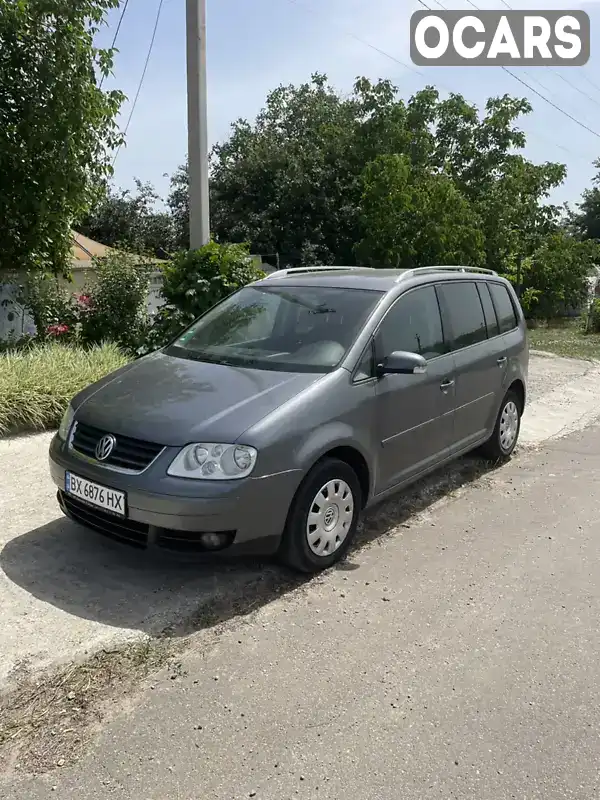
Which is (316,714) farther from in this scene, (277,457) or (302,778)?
(277,457)

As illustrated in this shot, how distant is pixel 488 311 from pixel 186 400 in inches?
126

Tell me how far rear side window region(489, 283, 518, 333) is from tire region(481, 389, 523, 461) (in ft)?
1.94

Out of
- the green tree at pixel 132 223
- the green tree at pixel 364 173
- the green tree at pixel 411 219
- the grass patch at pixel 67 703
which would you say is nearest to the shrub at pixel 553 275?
the green tree at pixel 364 173

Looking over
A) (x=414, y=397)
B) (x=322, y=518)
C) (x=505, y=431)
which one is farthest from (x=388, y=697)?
(x=505, y=431)

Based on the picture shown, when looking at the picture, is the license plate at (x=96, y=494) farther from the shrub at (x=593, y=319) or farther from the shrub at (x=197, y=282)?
the shrub at (x=593, y=319)

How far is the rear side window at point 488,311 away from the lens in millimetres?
6212

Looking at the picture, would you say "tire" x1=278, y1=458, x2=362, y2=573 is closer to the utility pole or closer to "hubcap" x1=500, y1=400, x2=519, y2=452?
"hubcap" x1=500, y1=400, x2=519, y2=452

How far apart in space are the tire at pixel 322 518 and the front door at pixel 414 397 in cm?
38

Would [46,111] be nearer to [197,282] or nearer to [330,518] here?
[197,282]

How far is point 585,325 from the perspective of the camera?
61.4 ft

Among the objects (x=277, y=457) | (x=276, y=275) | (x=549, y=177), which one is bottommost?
(x=277, y=457)

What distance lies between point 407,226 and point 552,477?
33.8ft

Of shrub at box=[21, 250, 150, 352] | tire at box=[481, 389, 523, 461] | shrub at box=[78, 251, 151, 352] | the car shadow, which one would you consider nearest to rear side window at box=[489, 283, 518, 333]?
tire at box=[481, 389, 523, 461]

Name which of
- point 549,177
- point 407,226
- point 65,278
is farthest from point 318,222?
point 65,278
